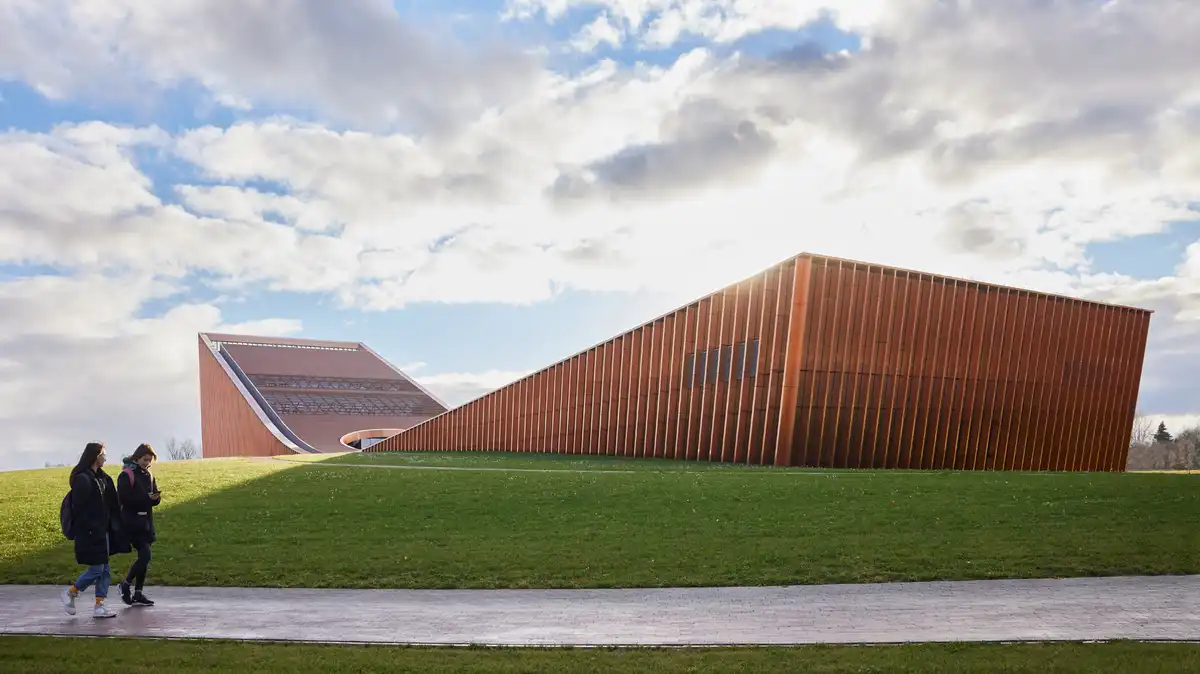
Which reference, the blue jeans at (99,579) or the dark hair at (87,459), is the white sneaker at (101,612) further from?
the dark hair at (87,459)

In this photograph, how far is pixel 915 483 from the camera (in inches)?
805

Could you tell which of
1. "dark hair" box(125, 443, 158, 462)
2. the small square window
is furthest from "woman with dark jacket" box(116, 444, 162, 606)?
the small square window

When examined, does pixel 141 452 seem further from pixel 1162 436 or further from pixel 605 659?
pixel 1162 436

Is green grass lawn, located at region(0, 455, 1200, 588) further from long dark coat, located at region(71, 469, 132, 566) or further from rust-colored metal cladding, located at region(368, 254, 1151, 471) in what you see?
rust-colored metal cladding, located at region(368, 254, 1151, 471)

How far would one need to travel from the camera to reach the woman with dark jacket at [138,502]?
11.3 m

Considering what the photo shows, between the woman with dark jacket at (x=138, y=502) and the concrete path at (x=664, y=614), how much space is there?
26.1 inches

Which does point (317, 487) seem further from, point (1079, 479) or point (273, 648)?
point (1079, 479)

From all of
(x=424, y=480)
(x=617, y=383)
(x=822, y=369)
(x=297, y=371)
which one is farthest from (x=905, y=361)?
(x=297, y=371)

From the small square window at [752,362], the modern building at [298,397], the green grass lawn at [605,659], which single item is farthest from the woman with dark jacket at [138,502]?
the modern building at [298,397]

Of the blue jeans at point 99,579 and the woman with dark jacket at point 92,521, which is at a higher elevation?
the woman with dark jacket at point 92,521

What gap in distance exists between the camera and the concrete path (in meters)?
9.72

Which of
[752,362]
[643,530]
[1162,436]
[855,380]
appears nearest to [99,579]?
[643,530]

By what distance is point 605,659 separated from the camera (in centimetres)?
871

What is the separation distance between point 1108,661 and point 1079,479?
1422cm
